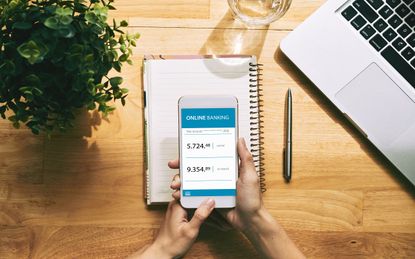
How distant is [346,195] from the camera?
31.2 inches

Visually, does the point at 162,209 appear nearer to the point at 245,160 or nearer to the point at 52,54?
the point at 245,160

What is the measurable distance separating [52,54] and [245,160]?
32 centimetres

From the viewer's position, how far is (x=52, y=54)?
57 centimetres

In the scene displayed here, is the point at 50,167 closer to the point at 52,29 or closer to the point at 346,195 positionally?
the point at 52,29

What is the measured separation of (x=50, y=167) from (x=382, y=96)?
22.1 inches

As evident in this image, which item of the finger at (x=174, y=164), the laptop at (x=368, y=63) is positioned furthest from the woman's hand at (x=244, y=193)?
the laptop at (x=368, y=63)

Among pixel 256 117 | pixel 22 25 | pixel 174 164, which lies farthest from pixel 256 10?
pixel 22 25

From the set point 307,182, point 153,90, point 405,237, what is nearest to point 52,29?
point 153,90

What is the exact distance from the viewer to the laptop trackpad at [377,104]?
754 millimetres

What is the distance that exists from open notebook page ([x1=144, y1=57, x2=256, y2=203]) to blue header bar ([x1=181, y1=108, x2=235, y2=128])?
55 millimetres

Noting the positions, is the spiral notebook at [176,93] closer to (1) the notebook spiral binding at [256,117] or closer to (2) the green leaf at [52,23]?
(1) the notebook spiral binding at [256,117]

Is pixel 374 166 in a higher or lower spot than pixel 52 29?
lower

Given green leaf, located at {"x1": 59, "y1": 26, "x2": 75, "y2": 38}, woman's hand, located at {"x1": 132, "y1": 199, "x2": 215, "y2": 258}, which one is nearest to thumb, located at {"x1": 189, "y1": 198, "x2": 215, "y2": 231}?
woman's hand, located at {"x1": 132, "y1": 199, "x2": 215, "y2": 258}

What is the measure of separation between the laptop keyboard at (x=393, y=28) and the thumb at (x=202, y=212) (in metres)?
0.36
